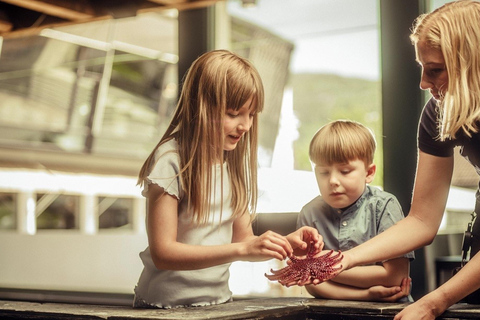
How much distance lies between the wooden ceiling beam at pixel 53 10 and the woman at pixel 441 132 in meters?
2.45

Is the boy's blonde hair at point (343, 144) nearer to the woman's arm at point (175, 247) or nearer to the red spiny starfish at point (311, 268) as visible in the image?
the red spiny starfish at point (311, 268)

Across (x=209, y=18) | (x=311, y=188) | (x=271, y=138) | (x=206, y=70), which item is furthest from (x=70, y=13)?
(x=206, y=70)

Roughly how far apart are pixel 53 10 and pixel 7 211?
1.89 metres

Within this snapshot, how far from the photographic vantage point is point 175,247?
1696 mm

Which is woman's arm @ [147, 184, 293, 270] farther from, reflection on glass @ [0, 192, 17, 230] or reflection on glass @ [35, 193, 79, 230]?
reflection on glass @ [0, 192, 17, 230]

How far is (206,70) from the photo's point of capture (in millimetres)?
1848

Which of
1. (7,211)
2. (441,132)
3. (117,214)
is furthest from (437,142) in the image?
(7,211)

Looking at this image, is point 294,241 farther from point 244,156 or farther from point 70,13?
point 70,13

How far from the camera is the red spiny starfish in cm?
176

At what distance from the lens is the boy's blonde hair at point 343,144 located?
6.62 feet

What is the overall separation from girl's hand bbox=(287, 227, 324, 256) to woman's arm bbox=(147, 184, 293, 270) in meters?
0.11

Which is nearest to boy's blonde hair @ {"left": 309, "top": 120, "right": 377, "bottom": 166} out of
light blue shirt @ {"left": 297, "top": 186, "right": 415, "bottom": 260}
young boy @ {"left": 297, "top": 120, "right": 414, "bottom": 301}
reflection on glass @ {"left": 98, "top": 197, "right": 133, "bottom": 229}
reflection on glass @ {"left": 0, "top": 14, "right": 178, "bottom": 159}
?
young boy @ {"left": 297, "top": 120, "right": 414, "bottom": 301}

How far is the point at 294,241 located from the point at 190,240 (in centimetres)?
32

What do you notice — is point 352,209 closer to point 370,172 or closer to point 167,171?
point 370,172
